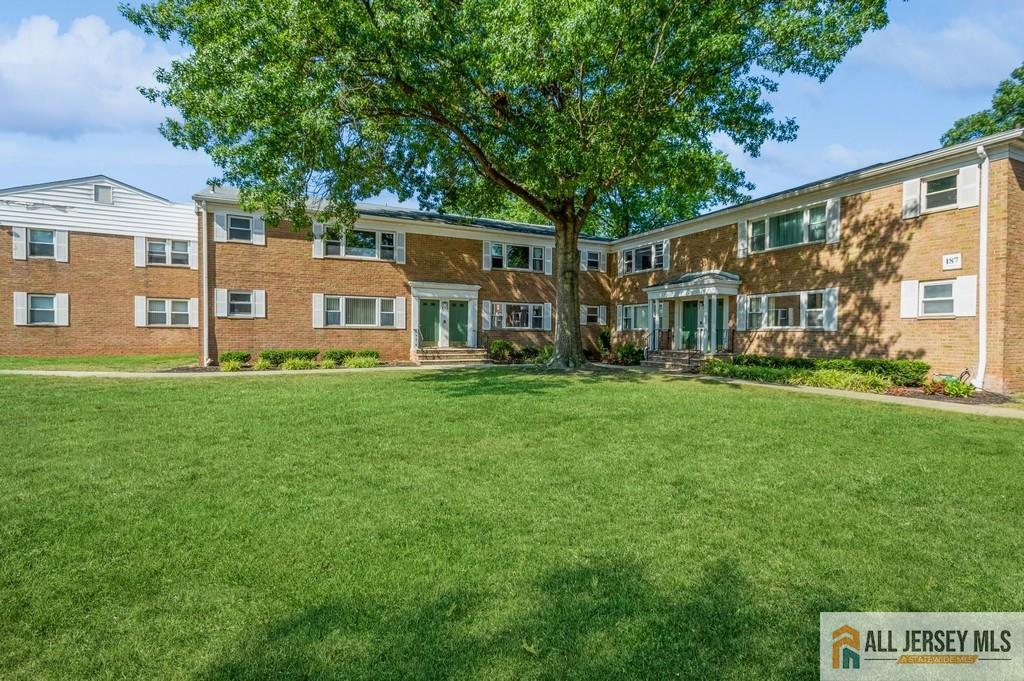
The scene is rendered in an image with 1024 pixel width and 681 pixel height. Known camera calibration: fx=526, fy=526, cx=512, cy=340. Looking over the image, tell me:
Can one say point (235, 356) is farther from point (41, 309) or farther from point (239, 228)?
point (41, 309)

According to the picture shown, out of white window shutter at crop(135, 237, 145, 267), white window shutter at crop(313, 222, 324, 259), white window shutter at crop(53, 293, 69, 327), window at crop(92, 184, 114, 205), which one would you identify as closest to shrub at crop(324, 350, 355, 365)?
white window shutter at crop(313, 222, 324, 259)

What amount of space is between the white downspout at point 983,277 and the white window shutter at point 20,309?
30834mm

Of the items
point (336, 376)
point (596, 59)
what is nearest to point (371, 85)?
point (596, 59)

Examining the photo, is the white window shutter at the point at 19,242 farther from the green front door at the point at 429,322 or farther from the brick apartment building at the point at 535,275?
the green front door at the point at 429,322

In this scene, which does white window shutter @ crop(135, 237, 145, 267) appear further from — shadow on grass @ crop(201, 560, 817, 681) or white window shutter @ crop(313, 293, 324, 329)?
shadow on grass @ crop(201, 560, 817, 681)

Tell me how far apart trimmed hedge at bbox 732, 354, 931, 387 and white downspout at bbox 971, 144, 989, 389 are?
1034 millimetres

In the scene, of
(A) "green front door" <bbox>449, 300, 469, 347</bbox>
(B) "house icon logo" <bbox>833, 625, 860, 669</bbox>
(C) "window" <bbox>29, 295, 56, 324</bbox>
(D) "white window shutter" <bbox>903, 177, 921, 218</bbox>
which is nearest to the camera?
(B) "house icon logo" <bbox>833, 625, 860, 669</bbox>

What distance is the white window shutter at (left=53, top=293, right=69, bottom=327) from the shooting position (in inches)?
808

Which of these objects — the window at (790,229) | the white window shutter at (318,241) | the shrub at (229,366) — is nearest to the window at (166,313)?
the white window shutter at (318,241)

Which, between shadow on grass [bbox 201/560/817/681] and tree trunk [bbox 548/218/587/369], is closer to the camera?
shadow on grass [bbox 201/560/817/681]

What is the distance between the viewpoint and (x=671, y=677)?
96.0 inches

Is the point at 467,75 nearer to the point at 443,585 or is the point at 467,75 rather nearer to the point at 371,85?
the point at 371,85

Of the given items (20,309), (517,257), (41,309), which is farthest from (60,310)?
(517,257)

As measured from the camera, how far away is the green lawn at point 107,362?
1644cm
